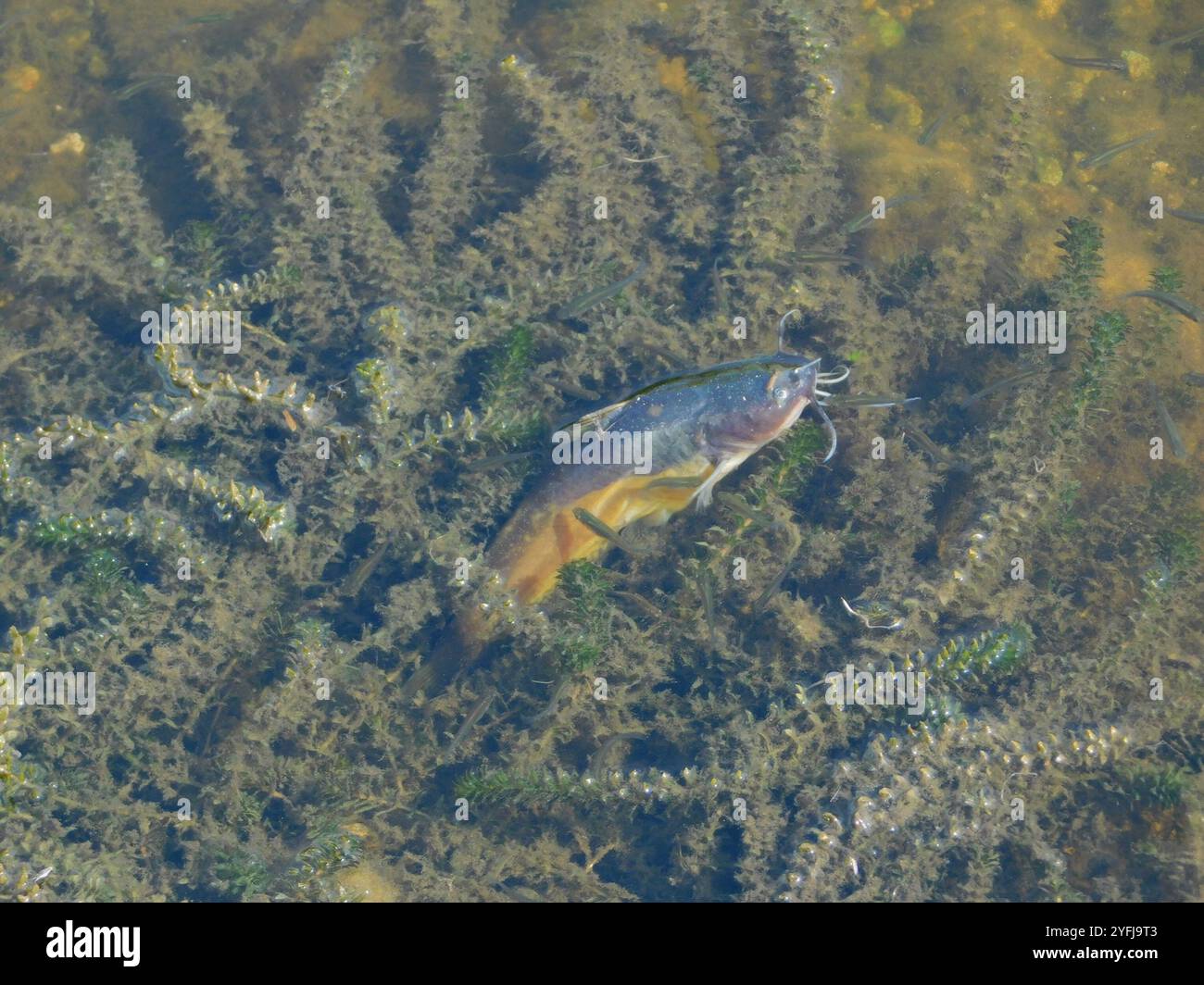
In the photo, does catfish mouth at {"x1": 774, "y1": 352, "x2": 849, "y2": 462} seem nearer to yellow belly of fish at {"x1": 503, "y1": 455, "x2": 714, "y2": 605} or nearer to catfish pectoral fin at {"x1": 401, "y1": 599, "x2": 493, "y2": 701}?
yellow belly of fish at {"x1": 503, "y1": 455, "x2": 714, "y2": 605}

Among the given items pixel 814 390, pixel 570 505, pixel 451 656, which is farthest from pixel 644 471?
pixel 451 656

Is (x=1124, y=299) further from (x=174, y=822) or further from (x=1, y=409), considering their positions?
(x=1, y=409)

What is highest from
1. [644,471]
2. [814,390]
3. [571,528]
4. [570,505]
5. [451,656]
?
[814,390]

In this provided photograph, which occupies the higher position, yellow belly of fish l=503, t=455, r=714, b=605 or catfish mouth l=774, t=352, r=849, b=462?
catfish mouth l=774, t=352, r=849, b=462

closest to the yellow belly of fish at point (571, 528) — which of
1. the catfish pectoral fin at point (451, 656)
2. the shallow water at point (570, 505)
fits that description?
the shallow water at point (570, 505)

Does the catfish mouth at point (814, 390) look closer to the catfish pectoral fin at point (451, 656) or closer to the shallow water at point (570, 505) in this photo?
the shallow water at point (570, 505)

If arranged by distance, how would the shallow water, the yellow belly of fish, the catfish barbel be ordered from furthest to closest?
the yellow belly of fish < the catfish barbel < the shallow water

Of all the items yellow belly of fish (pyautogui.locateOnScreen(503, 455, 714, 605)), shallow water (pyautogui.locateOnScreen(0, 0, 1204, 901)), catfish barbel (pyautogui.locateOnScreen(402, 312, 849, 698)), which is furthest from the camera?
yellow belly of fish (pyautogui.locateOnScreen(503, 455, 714, 605))

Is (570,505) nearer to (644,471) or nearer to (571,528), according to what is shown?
(571,528)

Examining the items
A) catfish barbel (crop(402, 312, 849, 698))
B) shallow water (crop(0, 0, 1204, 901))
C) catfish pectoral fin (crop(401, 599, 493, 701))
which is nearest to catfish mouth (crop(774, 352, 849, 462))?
catfish barbel (crop(402, 312, 849, 698))
